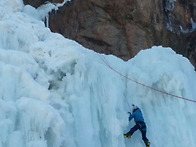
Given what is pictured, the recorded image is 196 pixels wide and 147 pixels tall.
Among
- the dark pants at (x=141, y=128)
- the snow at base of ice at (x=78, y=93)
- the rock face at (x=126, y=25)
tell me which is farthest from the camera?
the rock face at (x=126, y=25)

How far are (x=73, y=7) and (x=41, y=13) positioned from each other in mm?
1009

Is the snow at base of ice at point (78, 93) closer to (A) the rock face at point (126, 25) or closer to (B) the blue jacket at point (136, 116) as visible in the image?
(B) the blue jacket at point (136, 116)

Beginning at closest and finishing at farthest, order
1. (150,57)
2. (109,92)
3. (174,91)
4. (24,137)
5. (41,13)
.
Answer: (24,137) → (109,92) → (174,91) → (150,57) → (41,13)

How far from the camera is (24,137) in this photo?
5.55 metres

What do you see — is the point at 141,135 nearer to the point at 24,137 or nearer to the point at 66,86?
the point at 66,86

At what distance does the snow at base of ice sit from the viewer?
568cm

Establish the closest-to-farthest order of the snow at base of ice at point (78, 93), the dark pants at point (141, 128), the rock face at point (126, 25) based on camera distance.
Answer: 1. the snow at base of ice at point (78, 93)
2. the dark pants at point (141, 128)
3. the rock face at point (126, 25)

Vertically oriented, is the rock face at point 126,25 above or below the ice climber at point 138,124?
above

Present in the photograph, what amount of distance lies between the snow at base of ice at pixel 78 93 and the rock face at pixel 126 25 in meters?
2.53

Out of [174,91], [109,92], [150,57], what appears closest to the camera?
[109,92]

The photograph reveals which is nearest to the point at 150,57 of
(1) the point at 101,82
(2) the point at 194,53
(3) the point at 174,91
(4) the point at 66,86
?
(3) the point at 174,91

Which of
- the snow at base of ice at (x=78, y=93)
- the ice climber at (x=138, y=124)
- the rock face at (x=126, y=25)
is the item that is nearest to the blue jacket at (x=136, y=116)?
the ice climber at (x=138, y=124)

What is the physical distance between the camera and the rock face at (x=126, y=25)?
11141 mm

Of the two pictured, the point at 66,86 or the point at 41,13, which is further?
the point at 41,13
